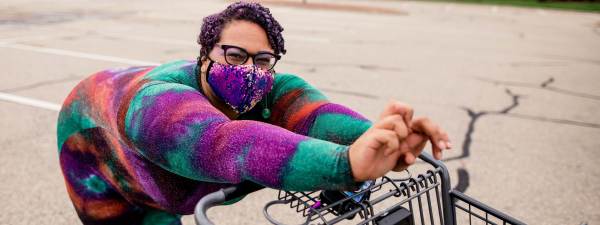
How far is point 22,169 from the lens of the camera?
11.2 ft

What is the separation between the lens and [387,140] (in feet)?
3.10

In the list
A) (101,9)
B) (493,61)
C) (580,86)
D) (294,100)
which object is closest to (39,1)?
(101,9)

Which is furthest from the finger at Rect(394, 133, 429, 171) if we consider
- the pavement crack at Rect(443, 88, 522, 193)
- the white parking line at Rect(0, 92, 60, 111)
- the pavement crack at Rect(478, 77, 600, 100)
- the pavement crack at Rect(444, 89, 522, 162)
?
the pavement crack at Rect(478, 77, 600, 100)

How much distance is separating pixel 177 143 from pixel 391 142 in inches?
21.4

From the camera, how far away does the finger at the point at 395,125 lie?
0.97 meters

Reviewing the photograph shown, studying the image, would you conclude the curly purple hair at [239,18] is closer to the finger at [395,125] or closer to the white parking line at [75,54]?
the finger at [395,125]

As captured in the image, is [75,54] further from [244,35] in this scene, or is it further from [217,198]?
[217,198]

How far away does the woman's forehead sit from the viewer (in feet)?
4.92

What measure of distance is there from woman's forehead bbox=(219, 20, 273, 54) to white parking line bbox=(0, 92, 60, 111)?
3869 millimetres

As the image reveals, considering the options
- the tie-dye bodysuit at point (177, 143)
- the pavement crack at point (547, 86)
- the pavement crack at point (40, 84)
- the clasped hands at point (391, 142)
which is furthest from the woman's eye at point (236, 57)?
the pavement crack at point (547, 86)

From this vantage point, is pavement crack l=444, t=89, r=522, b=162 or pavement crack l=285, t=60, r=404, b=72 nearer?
pavement crack l=444, t=89, r=522, b=162

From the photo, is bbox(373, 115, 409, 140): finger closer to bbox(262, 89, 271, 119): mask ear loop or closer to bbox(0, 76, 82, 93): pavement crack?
bbox(262, 89, 271, 119): mask ear loop

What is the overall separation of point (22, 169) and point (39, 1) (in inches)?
596

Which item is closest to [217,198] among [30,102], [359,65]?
[30,102]
